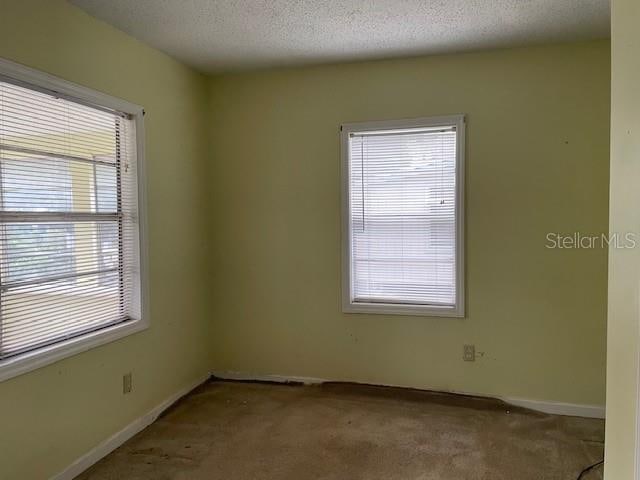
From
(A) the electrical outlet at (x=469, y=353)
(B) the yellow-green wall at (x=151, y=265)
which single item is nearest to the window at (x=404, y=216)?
(A) the electrical outlet at (x=469, y=353)

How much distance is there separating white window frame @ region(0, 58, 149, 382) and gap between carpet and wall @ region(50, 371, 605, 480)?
0.57 meters

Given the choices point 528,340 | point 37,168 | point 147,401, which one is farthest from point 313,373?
point 37,168

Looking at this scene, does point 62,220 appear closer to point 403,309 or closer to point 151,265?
point 151,265

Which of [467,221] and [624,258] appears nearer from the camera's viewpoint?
[624,258]

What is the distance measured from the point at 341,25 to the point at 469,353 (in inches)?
90.5

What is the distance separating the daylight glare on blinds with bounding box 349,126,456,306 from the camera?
318 centimetres

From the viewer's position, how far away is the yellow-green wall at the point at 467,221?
117 inches

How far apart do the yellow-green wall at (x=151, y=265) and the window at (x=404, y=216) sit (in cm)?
116

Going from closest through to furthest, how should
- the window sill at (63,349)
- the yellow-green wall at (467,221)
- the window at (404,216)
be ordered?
the window sill at (63,349) → the yellow-green wall at (467,221) → the window at (404,216)

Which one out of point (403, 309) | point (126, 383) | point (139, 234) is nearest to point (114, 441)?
point (126, 383)

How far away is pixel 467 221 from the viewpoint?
3.14 m

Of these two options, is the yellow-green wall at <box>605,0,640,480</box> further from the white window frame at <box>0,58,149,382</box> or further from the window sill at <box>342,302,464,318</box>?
the white window frame at <box>0,58,149,382</box>

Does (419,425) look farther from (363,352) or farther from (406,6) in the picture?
(406,6)

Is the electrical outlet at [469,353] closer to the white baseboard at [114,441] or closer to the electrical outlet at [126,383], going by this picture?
the white baseboard at [114,441]
